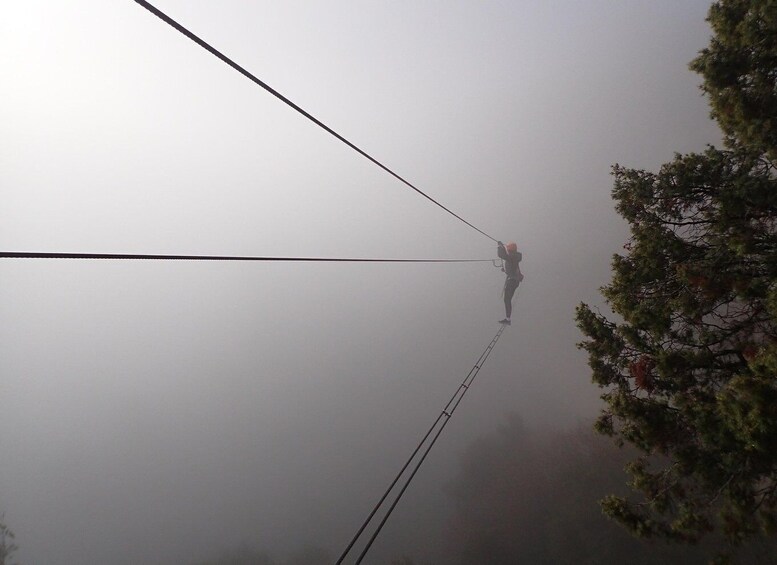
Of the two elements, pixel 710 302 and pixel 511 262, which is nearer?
pixel 710 302

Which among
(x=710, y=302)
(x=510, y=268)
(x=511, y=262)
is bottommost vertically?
(x=510, y=268)

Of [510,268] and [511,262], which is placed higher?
[511,262]

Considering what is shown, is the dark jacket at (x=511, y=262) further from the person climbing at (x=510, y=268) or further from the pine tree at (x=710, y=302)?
the pine tree at (x=710, y=302)

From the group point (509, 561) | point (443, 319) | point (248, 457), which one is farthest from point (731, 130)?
point (443, 319)

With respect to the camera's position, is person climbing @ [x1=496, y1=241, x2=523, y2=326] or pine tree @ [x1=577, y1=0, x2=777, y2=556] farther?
person climbing @ [x1=496, y1=241, x2=523, y2=326]

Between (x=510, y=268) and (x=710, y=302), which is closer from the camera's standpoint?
(x=710, y=302)

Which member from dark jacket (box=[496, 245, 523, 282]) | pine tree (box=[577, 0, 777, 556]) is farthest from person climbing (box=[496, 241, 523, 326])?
pine tree (box=[577, 0, 777, 556])

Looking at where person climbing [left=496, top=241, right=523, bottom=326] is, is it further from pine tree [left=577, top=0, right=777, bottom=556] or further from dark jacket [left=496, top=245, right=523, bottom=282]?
pine tree [left=577, top=0, right=777, bottom=556]

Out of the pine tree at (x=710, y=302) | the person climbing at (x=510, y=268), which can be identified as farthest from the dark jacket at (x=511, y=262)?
the pine tree at (x=710, y=302)

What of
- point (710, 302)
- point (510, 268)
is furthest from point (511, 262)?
point (710, 302)

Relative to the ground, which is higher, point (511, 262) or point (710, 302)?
point (710, 302)

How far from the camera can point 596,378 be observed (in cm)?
624

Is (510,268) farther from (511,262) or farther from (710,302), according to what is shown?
(710,302)

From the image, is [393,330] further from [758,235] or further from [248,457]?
[758,235]
